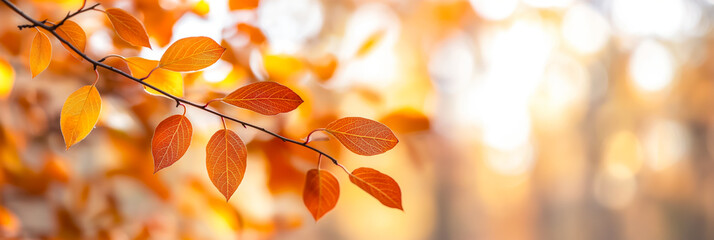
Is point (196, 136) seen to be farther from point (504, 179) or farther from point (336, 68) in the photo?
point (504, 179)

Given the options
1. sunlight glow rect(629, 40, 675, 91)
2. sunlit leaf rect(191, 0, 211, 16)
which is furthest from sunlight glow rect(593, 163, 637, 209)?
sunlit leaf rect(191, 0, 211, 16)

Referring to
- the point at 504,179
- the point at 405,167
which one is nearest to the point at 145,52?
the point at 405,167

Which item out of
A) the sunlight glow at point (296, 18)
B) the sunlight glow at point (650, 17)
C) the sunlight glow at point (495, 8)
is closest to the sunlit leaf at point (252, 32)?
the sunlight glow at point (296, 18)

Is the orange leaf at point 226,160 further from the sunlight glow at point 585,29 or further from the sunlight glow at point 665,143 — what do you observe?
the sunlight glow at point 665,143

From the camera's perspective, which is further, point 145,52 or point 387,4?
point 387,4

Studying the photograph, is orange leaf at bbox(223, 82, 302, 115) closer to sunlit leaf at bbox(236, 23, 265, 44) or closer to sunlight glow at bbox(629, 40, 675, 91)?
sunlit leaf at bbox(236, 23, 265, 44)

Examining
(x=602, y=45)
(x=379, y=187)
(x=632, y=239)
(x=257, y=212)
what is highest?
(x=602, y=45)

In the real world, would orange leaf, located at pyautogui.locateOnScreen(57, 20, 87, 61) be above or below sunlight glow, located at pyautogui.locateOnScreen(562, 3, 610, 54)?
below
